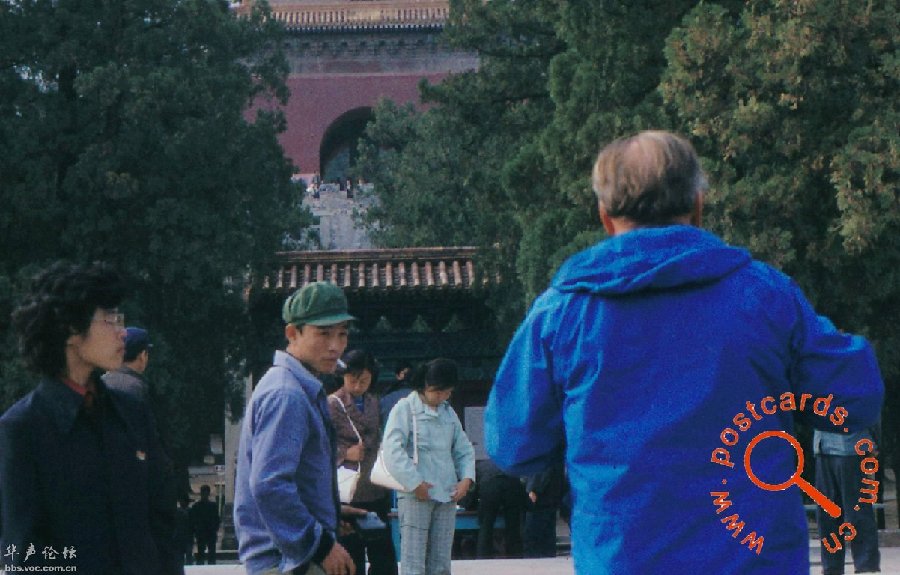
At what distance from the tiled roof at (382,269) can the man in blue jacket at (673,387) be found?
16531 mm

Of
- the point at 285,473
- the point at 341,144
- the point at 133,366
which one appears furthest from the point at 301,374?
the point at 341,144

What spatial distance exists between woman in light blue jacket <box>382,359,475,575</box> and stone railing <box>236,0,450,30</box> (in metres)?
30.4

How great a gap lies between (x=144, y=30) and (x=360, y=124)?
19675mm

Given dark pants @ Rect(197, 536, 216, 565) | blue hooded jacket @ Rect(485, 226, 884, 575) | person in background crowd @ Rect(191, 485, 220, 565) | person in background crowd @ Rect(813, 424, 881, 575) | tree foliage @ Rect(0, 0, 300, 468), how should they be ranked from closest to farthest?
blue hooded jacket @ Rect(485, 226, 884, 575) < person in background crowd @ Rect(813, 424, 881, 575) < dark pants @ Rect(197, 536, 216, 565) < person in background crowd @ Rect(191, 485, 220, 565) < tree foliage @ Rect(0, 0, 300, 468)

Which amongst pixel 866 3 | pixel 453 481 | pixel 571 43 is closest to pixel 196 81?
pixel 571 43

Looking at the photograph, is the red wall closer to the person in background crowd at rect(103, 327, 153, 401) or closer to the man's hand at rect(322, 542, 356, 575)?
the person in background crowd at rect(103, 327, 153, 401)

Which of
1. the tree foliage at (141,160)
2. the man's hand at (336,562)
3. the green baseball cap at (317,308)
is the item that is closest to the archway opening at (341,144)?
the tree foliage at (141,160)

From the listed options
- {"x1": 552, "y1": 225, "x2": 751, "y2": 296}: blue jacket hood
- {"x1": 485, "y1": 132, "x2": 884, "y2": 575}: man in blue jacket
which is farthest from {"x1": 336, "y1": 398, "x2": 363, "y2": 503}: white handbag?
{"x1": 552, "y1": 225, "x2": 751, "y2": 296}: blue jacket hood

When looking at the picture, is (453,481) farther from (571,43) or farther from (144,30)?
(144,30)

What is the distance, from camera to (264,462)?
14.5 feet

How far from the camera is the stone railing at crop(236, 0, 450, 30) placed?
3834 cm

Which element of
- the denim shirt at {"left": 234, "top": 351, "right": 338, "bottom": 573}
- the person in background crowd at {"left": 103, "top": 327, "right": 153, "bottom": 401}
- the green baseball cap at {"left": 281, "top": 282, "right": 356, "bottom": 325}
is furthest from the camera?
the person in background crowd at {"left": 103, "top": 327, "right": 153, "bottom": 401}

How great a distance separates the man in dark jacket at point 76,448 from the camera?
359 centimetres

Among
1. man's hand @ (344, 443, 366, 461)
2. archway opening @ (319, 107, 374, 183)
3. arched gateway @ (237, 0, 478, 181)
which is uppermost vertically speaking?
arched gateway @ (237, 0, 478, 181)
